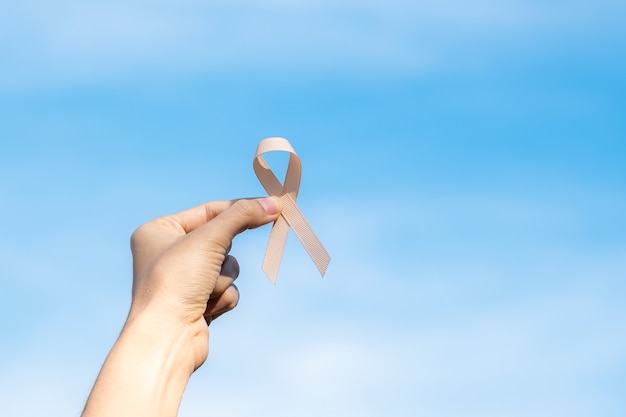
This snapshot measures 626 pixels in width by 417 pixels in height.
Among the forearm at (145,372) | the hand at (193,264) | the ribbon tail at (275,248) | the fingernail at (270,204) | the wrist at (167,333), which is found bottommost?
the forearm at (145,372)

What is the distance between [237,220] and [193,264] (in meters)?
0.30

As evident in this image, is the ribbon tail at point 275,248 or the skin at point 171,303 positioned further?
the ribbon tail at point 275,248

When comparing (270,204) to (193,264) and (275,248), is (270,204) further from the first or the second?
(193,264)

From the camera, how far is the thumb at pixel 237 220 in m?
3.68

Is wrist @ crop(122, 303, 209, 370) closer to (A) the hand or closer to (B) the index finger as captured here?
(A) the hand

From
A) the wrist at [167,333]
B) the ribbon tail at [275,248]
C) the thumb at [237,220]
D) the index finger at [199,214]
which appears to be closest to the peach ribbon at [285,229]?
the ribbon tail at [275,248]

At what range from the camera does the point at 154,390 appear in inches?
128

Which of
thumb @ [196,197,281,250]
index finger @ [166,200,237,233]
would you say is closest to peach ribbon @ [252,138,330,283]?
thumb @ [196,197,281,250]

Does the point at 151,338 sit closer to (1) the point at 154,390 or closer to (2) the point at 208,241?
(1) the point at 154,390

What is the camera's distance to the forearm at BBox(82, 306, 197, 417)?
3.06 metres

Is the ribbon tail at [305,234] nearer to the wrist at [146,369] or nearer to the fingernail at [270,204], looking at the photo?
the fingernail at [270,204]

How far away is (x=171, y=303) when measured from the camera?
3.58m

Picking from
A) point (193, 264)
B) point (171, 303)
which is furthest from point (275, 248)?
point (171, 303)

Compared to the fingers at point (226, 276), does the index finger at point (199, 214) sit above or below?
above
